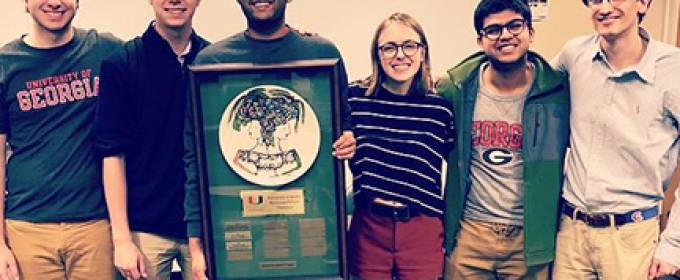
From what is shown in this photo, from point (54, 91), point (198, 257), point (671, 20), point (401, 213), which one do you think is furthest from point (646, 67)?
point (671, 20)

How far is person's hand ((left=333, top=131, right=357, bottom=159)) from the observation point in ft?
5.84

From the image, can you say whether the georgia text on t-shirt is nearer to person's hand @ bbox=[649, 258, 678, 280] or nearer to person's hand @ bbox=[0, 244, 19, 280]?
person's hand @ bbox=[0, 244, 19, 280]

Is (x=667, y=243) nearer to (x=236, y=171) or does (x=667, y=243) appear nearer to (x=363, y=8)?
(x=236, y=171)

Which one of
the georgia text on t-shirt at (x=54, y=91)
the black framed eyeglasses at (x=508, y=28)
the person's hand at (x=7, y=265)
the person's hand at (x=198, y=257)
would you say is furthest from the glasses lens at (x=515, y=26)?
the person's hand at (x=7, y=265)

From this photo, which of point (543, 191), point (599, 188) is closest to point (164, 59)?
point (543, 191)

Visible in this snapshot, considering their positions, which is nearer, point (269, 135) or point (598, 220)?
point (269, 135)

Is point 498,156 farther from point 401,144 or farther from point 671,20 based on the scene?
point 671,20

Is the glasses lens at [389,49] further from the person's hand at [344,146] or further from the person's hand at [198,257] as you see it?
the person's hand at [198,257]

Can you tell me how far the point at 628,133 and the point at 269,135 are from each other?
3.56 feet

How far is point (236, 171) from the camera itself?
1803 millimetres

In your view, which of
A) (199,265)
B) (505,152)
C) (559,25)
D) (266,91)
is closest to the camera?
(266,91)

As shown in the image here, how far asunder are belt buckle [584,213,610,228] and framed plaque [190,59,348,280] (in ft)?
2.54

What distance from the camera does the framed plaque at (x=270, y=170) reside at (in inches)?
69.0

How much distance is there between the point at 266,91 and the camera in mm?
1763
